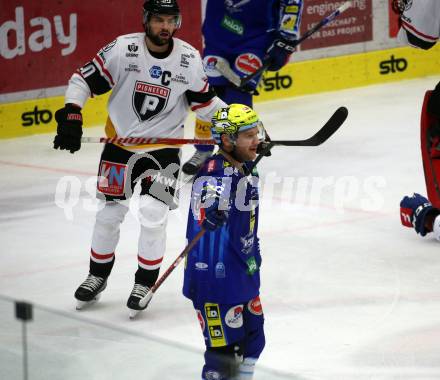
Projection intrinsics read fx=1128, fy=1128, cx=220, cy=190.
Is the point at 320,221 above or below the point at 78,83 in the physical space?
below

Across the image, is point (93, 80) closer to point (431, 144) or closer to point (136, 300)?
point (136, 300)

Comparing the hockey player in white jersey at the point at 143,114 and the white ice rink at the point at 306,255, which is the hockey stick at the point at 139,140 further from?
the white ice rink at the point at 306,255

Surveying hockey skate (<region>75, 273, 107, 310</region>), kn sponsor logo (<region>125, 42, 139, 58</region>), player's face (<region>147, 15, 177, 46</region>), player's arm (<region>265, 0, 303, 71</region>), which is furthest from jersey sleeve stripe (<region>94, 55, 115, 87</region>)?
player's arm (<region>265, 0, 303, 71</region>)

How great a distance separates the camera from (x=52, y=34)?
836 centimetres

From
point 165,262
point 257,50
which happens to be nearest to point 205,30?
point 257,50

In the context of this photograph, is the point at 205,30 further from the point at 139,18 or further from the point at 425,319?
the point at 425,319

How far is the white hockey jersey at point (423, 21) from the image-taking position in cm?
535

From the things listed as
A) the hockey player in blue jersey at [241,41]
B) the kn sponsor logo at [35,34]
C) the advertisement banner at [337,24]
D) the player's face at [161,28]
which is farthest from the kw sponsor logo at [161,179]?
the advertisement banner at [337,24]

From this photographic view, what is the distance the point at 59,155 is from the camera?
307 inches

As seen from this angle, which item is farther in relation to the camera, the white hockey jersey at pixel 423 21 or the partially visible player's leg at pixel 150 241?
the white hockey jersey at pixel 423 21

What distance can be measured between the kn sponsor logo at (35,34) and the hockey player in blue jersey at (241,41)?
5.79ft

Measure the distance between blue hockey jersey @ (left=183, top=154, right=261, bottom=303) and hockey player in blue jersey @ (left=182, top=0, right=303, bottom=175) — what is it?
3237 mm

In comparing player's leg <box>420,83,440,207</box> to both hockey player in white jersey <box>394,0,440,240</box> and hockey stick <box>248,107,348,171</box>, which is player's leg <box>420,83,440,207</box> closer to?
hockey player in white jersey <box>394,0,440,240</box>

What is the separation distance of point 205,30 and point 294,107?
7.76 feet
